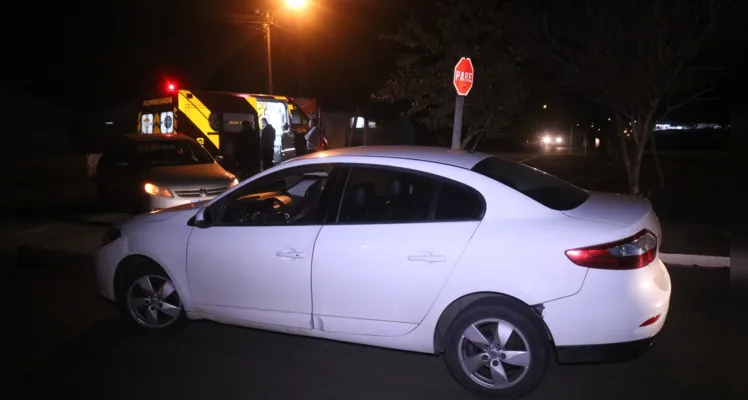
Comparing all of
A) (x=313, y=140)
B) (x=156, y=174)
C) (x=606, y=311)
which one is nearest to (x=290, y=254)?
(x=606, y=311)

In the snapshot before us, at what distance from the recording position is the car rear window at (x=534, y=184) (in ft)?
15.5

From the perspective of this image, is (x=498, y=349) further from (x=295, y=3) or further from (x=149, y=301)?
(x=295, y=3)

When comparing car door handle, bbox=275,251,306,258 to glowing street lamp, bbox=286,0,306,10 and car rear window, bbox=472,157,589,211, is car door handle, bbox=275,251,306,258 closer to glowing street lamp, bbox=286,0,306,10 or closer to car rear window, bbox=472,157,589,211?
car rear window, bbox=472,157,589,211

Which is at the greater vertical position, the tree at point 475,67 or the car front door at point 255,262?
the tree at point 475,67

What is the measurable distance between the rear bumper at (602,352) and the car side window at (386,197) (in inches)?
48.5

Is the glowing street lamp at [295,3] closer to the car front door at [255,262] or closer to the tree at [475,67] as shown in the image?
the tree at [475,67]

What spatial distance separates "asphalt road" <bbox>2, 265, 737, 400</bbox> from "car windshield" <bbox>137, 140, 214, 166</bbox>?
5.87m

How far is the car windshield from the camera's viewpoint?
12094 millimetres

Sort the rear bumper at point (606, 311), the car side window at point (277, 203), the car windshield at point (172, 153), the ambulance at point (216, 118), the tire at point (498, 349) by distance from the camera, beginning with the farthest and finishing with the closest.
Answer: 1. the ambulance at point (216, 118)
2. the car windshield at point (172, 153)
3. the car side window at point (277, 203)
4. the tire at point (498, 349)
5. the rear bumper at point (606, 311)

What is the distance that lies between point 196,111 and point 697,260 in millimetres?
12053

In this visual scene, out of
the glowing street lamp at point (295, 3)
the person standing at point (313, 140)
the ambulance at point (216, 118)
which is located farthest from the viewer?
the glowing street lamp at point (295, 3)

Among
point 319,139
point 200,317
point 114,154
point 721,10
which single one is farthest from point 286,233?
point 319,139

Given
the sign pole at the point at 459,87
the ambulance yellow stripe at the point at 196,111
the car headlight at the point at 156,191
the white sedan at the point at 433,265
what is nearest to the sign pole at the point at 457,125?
the sign pole at the point at 459,87

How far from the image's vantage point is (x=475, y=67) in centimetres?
1447
